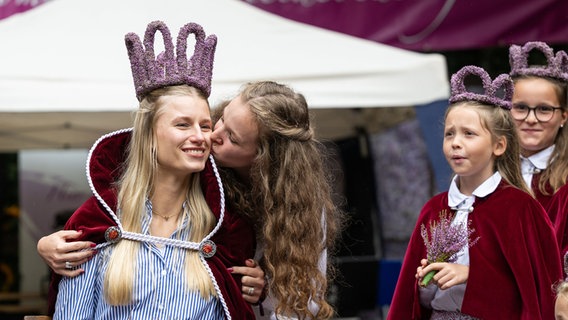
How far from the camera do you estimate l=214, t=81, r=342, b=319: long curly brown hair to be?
11.3 feet

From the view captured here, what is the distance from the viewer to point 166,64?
11.0ft

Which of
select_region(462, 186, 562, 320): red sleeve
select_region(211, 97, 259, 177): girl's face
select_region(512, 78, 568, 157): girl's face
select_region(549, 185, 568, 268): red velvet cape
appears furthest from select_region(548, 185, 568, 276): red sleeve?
select_region(211, 97, 259, 177): girl's face

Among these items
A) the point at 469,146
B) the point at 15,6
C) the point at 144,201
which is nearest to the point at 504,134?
the point at 469,146

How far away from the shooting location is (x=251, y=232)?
3502mm

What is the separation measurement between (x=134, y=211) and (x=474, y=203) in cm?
144

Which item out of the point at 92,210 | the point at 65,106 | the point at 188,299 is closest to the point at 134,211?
the point at 92,210

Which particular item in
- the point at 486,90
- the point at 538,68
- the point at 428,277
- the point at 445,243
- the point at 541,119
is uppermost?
the point at 538,68

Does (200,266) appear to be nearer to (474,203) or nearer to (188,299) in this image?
(188,299)

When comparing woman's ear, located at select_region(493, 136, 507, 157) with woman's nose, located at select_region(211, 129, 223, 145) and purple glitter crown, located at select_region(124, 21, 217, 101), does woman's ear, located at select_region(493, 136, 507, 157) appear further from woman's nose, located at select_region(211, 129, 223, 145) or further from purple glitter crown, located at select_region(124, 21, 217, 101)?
purple glitter crown, located at select_region(124, 21, 217, 101)

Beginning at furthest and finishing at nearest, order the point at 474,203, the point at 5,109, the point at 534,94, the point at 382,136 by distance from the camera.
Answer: the point at 382,136 → the point at 5,109 → the point at 534,94 → the point at 474,203

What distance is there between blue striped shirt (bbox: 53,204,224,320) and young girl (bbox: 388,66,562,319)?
981 millimetres

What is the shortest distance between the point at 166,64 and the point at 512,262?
1545mm

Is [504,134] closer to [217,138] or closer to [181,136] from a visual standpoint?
[217,138]

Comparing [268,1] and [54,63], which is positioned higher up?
[268,1]
